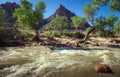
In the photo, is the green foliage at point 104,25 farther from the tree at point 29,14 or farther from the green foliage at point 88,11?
the green foliage at point 88,11

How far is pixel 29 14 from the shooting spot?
126ft

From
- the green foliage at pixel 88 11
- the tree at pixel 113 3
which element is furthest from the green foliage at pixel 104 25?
the green foliage at pixel 88 11

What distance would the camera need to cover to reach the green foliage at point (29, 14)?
1502 inches

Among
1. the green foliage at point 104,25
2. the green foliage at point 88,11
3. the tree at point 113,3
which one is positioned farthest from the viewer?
the green foliage at point 88,11

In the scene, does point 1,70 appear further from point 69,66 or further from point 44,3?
point 44,3

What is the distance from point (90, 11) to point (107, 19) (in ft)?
106

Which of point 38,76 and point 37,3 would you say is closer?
point 38,76

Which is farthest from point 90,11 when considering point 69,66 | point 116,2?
point 69,66

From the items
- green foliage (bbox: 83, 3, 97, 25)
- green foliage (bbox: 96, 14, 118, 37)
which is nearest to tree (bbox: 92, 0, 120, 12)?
green foliage (bbox: 96, 14, 118, 37)

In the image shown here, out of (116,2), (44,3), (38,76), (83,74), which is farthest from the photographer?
(44,3)

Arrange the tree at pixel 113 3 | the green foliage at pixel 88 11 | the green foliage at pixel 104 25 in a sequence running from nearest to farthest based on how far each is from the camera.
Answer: the tree at pixel 113 3
the green foliage at pixel 104 25
the green foliage at pixel 88 11

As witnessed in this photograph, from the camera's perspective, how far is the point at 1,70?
13422 millimetres

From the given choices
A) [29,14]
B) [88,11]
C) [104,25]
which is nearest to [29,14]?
[29,14]

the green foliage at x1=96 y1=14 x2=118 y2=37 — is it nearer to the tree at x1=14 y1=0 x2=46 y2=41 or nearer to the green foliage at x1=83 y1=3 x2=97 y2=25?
the tree at x1=14 y1=0 x2=46 y2=41
